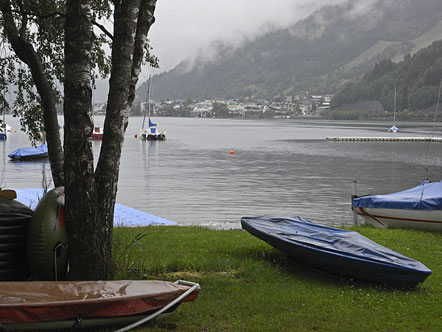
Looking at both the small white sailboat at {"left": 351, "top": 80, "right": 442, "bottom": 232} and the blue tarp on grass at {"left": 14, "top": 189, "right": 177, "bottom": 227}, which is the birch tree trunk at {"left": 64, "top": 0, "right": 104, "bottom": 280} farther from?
the small white sailboat at {"left": 351, "top": 80, "right": 442, "bottom": 232}

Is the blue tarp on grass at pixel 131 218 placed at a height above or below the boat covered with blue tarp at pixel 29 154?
above

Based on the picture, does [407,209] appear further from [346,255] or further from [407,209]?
[346,255]

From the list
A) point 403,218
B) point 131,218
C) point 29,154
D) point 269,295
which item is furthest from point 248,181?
point 269,295

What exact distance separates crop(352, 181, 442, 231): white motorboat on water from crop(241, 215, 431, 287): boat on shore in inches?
241

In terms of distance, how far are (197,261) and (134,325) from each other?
304 centimetres

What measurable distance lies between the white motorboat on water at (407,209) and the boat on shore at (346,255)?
6132mm

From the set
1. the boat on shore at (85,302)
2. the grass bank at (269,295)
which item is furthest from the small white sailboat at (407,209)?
the boat on shore at (85,302)

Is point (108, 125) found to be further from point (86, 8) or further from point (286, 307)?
point (286, 307)

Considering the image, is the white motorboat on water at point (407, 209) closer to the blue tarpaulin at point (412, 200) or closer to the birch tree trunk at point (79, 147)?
the blue tarpaulin at point (412, 200)

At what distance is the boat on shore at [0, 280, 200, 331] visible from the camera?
488 centimetres

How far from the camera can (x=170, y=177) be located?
39.3m

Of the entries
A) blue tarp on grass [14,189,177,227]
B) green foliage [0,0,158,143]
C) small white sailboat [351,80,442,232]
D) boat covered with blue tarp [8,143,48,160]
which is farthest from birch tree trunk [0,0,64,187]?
boat covered with blue tarp [8,143,48,160]

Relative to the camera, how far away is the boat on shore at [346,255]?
709cm

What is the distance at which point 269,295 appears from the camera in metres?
6.67
